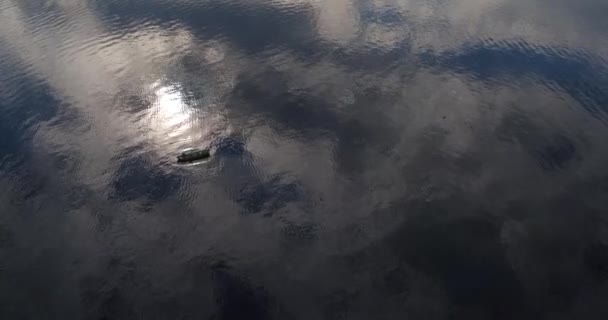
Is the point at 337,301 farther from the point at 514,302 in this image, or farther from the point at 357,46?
the point at 357,46

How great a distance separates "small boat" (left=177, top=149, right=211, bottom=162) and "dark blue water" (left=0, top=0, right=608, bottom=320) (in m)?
1.45

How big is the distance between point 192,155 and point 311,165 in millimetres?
19242

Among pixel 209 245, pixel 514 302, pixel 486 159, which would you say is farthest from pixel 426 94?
pixel 209 245

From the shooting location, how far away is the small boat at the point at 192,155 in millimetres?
68938

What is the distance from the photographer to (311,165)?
2689 inches

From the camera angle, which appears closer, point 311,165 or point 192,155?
point 311,165

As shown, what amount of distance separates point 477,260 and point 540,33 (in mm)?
64040

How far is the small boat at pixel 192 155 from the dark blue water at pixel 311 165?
145cm

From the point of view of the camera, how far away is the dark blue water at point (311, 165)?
5353cm

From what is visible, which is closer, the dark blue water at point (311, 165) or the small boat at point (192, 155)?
the dark blue water at point (311, 165)

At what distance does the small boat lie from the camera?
226ft

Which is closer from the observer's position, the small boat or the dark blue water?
the dark blue water

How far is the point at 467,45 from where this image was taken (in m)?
92.2

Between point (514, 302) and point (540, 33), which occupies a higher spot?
point (540, 33)
